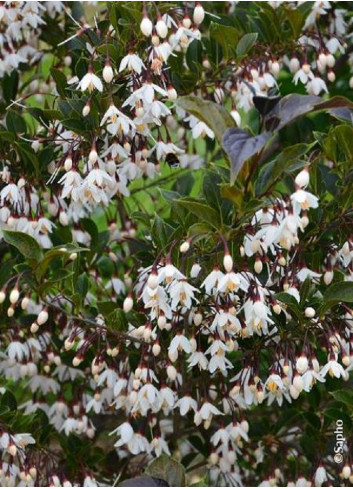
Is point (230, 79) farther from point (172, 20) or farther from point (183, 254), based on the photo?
point (183, 254)

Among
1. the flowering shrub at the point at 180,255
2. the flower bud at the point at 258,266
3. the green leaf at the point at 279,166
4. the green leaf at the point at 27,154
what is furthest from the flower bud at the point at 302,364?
the green leaf at the point at 27,154

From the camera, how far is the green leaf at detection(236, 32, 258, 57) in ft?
8.48

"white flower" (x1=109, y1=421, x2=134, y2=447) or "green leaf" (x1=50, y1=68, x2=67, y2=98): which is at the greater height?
"green leaf" (x1=50, y1=68, x2=67, y2=98)

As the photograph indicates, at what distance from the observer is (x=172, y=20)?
260 cm

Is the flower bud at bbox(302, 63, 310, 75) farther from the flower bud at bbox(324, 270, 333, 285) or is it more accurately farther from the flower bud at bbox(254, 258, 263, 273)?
the flower bud at bbox(254, 258, 263, 273)

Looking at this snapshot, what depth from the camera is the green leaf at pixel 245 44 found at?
8.48 feet

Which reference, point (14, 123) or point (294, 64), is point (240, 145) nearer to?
point (14, 123)

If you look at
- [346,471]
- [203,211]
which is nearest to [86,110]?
[203,211]

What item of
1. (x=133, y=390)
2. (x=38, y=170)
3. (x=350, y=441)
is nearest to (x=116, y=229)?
(x=38, y=170)

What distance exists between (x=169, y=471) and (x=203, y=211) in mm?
676

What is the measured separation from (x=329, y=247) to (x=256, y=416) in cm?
107

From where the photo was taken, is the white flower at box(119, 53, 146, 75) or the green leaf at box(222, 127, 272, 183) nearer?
the green leaf at box(222, 127, 272, 183)

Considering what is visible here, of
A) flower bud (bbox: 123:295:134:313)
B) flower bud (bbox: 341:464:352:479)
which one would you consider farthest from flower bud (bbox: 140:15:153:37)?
flower bud (bbox: 341:464:352:479)

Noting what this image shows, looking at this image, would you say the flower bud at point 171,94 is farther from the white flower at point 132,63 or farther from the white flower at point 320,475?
the white flower at point 320,475
